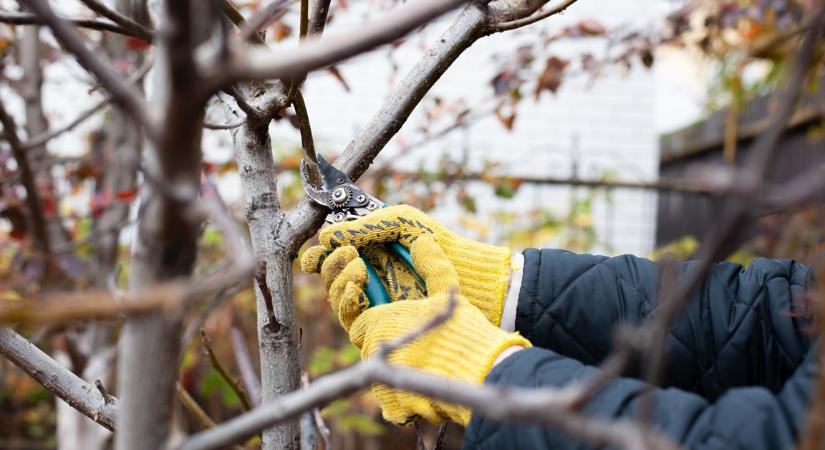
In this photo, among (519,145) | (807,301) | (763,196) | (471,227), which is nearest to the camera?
(763,196)

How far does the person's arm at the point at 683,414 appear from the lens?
80 centimetres

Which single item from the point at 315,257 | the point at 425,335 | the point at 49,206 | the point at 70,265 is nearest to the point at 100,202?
the point at 49,206

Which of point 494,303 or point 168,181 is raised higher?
Result: point 168,181

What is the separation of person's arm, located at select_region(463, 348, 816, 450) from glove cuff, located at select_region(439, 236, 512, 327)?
0.45 metres

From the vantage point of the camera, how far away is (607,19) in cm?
678

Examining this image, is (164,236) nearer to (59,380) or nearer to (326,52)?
(326,52)

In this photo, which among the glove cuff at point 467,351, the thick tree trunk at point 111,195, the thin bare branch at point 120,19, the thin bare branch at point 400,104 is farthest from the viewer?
the thick tree trunk at point 111,195

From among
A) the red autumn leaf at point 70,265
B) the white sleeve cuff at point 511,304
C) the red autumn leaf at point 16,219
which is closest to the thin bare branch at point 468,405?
the white sleeve cuff at point 511,304

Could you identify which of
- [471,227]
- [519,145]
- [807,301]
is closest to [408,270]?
[807,301]

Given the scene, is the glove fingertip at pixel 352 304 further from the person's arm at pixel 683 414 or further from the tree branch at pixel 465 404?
the tree branch at pixel 465 404

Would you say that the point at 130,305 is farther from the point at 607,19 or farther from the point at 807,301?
the point at 607,19

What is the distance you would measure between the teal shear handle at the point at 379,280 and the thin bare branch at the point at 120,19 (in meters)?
0.53

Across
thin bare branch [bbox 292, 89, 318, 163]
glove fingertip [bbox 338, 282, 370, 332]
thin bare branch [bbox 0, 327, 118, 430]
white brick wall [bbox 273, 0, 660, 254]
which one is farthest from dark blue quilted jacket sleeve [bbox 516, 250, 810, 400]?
white brick wall [bbox 273, 0, 660, 254]

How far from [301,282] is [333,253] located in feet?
8.65
